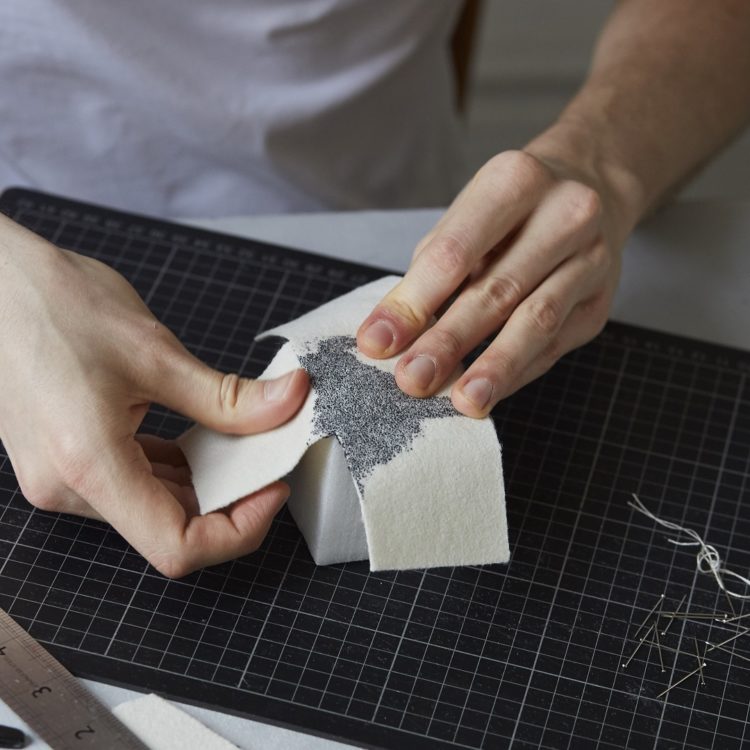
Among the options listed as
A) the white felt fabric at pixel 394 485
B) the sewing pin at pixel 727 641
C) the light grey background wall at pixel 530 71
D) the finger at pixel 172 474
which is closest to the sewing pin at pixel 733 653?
the sewing pin at pixel 727 641

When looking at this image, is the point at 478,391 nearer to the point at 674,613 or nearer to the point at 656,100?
the point at 674,613

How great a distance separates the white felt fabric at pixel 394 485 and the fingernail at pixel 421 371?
3cm

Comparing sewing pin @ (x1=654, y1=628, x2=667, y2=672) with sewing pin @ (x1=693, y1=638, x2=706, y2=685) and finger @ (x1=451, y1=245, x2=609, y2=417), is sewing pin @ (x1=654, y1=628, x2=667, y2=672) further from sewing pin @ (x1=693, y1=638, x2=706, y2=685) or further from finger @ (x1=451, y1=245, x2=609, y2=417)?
finger @ (x1=451, y1=245, x2=609, y2=417)

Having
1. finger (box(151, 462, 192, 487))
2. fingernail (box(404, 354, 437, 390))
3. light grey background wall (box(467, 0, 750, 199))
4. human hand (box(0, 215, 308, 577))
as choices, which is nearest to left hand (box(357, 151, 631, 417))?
fingernail (box(404, 354, 437, 390))

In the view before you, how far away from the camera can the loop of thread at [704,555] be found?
1206mm

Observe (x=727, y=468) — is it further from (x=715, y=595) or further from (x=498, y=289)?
(x=498, y=289)

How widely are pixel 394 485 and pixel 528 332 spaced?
232 mm

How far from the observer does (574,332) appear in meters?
1.31

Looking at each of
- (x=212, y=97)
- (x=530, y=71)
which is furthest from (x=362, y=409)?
(x=530, y=71)

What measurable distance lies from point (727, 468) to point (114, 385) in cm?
69

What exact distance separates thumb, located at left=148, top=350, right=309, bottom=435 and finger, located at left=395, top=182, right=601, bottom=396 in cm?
11

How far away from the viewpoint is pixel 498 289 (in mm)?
1213

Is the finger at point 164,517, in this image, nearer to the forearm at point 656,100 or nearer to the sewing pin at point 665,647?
the sewing pin at point 665,647

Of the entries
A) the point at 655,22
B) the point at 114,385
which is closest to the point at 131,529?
the point at 114,385
